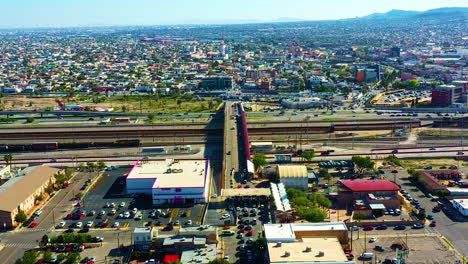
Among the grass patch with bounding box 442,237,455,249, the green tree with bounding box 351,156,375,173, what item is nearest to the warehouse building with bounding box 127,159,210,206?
the green tree with bounding box 351,156,375,173

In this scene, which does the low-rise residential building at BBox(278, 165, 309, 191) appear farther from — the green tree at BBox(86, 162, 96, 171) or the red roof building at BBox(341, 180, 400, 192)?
the green tree at BBox(86, 162, 96, 171)

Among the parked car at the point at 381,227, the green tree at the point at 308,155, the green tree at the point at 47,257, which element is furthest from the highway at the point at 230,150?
the green tree at the point at 47,257

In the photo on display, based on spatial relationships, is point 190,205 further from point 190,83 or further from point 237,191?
point 190,83

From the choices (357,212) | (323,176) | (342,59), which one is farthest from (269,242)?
(342,59)

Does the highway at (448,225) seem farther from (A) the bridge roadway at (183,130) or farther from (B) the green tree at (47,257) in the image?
(B) the green tree at (47,257)

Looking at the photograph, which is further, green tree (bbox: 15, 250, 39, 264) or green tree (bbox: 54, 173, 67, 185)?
green tree (bbox: 54, 173, 67, 185)
